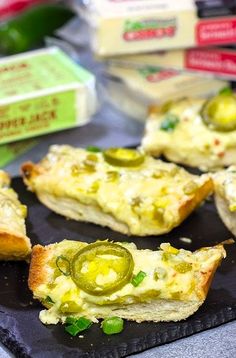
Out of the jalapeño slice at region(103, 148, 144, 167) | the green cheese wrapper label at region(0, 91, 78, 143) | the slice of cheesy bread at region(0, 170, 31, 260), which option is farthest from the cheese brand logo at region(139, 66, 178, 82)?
the slice of cheesy bread at region(0, 170, 31, 260)

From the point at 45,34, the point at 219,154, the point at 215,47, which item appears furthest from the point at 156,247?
the point at 45,34

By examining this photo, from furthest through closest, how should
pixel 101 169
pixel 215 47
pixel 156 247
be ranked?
1. pixel 215 47
2. pixel 101 169
3. pixel 156 247

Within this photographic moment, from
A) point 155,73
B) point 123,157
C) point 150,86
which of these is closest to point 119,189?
point 123,157

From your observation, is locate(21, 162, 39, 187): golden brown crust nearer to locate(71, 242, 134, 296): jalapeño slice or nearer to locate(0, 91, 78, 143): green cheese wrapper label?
locate(0, 91, 78, 143): green cheese wrapper label

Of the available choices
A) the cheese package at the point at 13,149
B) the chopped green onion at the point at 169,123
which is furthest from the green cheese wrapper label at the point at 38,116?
the chopped green onion at the point at 169,123

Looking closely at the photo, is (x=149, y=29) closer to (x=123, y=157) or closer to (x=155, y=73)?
(x=155, y=73)

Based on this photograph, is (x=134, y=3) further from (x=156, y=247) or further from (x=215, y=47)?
(x=156, y=247)
